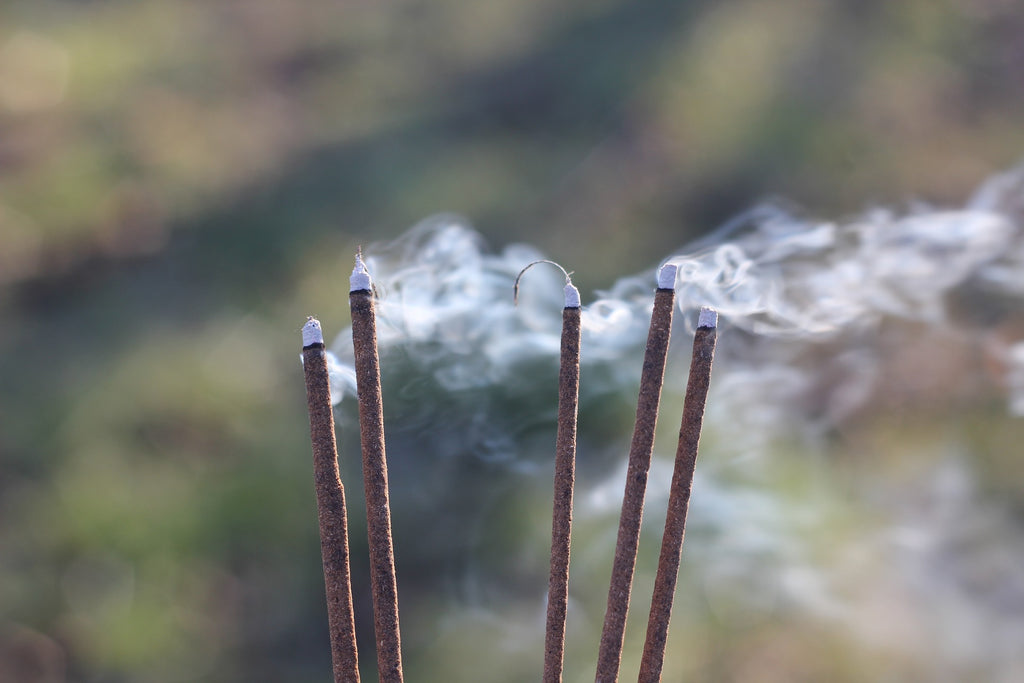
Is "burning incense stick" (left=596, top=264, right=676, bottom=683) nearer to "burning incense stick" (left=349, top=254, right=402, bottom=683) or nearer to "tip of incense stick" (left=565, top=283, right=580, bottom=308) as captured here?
"tip of incense stick" (left=565, top=283, right=580, bottom=308)

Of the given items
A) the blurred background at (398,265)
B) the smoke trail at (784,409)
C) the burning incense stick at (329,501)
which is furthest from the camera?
the blurred background at (398,265)

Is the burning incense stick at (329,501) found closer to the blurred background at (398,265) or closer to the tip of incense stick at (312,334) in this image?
the tip of incense stick at (312,334)

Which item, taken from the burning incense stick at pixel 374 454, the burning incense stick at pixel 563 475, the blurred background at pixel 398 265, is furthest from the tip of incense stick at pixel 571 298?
the blurred background at pixel 398 265

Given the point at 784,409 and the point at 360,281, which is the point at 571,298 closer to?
the point at 360,281

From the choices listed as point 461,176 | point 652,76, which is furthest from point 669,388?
point 652,76

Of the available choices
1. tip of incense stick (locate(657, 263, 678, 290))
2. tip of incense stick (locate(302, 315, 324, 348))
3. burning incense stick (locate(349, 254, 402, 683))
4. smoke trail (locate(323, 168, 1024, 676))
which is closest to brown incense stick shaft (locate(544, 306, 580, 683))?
tip of incense stick (locate(657, 263, 678, 290))

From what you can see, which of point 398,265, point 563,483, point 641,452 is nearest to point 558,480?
point 563,483
